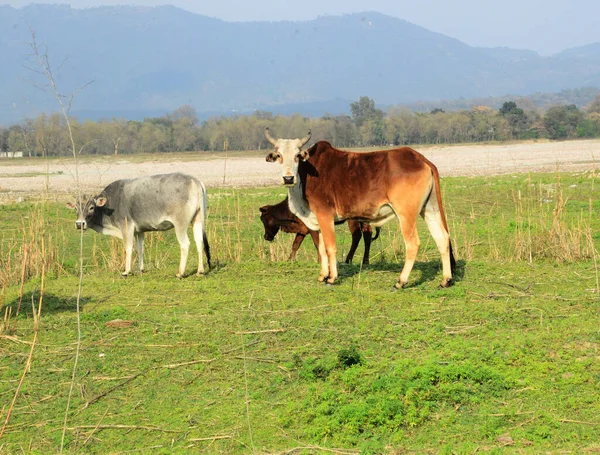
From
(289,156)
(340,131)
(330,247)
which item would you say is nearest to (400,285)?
(330,247)

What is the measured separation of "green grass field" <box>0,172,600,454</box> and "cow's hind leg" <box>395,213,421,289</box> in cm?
22

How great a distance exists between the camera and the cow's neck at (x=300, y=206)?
12.1 meters

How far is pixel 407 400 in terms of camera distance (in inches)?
279

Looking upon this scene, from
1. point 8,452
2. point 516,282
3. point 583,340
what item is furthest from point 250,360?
point 516,282

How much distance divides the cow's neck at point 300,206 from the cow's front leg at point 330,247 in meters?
0.61

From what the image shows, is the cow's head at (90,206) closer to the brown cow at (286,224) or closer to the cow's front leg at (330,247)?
A: the brown cow at (286,224)

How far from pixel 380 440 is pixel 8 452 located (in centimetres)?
304

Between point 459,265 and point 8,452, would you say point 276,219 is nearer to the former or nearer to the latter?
point 459,265

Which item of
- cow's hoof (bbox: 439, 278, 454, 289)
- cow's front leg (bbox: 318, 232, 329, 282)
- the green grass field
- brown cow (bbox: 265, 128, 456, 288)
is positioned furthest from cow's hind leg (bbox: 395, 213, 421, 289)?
cow's front leg (bbox: 318, 232, 329, 282)

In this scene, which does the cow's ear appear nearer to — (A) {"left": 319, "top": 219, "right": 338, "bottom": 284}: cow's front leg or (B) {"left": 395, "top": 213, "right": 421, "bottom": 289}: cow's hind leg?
(A) {"left": 319, "top": 219, "right": 338, "bottom": 284}: cow's front leg

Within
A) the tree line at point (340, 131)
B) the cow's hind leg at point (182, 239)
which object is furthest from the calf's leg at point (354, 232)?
the tree line at point (340, 131)

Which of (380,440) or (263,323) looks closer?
(380,440)

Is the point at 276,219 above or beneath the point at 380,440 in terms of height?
above

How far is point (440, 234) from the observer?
11156 millimetres
